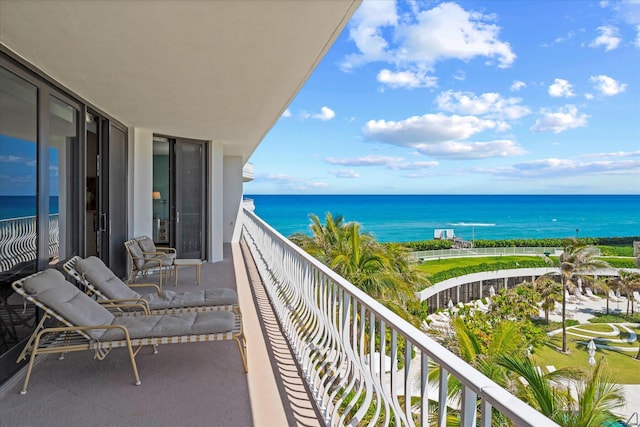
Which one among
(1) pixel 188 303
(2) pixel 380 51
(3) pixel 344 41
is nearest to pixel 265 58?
(1) pixel 188 303

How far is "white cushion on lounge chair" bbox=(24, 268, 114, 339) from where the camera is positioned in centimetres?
305

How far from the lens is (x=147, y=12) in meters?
2.73

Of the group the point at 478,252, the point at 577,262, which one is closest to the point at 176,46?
the point at 577,262

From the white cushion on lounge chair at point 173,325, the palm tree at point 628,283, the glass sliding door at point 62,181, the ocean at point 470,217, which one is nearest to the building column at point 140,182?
the glass sliding door at point 62,181

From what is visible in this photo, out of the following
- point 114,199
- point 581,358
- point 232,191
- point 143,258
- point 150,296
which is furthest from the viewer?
point 581,358

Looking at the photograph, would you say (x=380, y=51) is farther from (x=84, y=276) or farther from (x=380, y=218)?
(x=84, y=276)

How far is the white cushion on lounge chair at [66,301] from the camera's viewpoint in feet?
10.0

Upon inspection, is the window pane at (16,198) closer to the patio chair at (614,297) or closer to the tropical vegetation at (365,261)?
the tropical vegetation at (365,261)

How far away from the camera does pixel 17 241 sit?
3.34m

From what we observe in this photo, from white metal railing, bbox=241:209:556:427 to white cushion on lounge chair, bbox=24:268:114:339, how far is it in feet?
5.17

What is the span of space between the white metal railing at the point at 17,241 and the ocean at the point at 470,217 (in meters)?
51.8

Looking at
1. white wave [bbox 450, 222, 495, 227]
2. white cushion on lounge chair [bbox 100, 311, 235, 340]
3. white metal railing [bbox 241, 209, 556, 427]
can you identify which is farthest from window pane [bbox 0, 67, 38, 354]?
white wave [bbox 450, 222, 495, 227]

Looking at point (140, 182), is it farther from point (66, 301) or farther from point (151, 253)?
point (66, 301)

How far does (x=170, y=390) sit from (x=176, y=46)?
261cm
